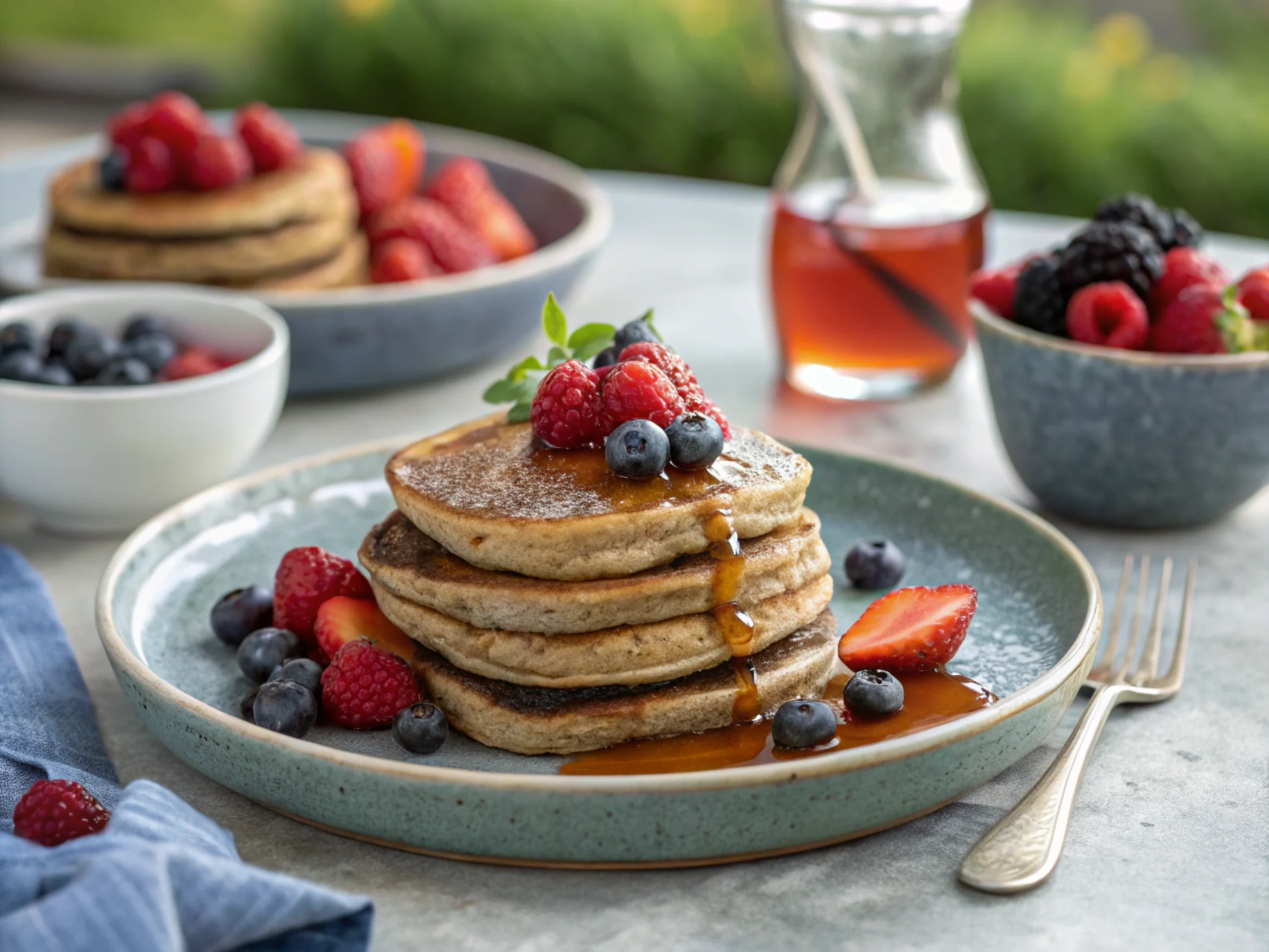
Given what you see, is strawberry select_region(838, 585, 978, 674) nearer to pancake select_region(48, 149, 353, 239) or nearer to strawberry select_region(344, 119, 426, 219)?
pancake select_region(48, 149, 353, 239)

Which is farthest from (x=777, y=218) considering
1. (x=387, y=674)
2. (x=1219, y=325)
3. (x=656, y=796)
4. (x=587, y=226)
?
(x=656, y=796)

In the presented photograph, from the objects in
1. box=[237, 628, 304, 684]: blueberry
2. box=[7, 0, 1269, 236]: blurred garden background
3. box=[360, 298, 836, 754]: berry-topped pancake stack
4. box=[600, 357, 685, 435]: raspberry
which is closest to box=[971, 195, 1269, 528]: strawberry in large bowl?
box=[360, 298, 836, 754]: berry-topped pancake stack

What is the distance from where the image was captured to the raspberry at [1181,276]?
1913mm


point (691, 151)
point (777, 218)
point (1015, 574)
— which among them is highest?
point (777, 218)

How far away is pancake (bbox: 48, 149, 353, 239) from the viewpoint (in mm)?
2381

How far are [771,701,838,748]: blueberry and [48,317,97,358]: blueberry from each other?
4.04 ft

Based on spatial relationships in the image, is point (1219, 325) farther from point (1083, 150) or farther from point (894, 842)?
point (1083, 150)

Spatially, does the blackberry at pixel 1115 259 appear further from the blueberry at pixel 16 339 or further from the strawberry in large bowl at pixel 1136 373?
the blueberry at pixel 16 339

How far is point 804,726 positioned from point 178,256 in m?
1.53

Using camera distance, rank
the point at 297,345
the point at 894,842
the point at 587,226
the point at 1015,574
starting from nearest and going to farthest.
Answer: the point at 894,842
the point at 1015,574
the point at 297,345
the point at 587,226

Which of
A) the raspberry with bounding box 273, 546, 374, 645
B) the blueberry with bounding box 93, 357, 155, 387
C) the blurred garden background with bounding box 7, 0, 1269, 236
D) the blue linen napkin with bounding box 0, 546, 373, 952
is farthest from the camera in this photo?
the blurred garden background with bounding box 7, 0, 1269, 236

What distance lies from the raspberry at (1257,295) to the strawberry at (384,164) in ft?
5.32

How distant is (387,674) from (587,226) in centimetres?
145

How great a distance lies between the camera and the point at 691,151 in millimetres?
5801
